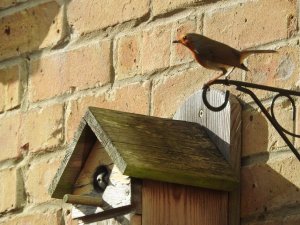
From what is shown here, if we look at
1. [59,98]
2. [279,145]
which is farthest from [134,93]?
[279,145]

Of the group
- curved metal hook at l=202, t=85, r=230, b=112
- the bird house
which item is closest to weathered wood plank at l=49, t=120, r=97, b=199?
the bird house

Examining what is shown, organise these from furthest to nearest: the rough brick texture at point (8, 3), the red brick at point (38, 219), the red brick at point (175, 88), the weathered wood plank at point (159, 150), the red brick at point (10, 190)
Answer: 1. the rough brick texture at point (8, 3)
2. the red brick at point (10, 190)
3. the red brick at point (38, 219)
4. the red brick at point (175, 88)
5. the weathered wood plank at point (159, 150)

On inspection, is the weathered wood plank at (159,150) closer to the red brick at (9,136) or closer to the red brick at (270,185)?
the red brick at (270,185)

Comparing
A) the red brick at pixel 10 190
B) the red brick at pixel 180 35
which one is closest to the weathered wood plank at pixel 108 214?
the red brick at pixel 180 35

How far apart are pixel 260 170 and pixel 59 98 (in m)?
0.75

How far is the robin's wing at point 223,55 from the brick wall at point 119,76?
6.5 inches

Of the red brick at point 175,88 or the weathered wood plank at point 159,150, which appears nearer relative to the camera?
the weathered wood plank at point 159,150

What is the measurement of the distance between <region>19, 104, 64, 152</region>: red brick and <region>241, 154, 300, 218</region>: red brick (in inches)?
26.7

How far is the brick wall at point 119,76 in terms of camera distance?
9.74ft

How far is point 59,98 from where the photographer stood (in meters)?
3.51

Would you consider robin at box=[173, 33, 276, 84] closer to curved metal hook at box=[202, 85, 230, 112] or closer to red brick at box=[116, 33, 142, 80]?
curved metal hook at box=[202, 85, 230, 112]

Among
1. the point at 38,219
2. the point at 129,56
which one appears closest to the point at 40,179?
the point at 38,219

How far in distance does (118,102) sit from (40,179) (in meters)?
0.34

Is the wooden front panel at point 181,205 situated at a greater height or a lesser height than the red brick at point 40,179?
lesser
